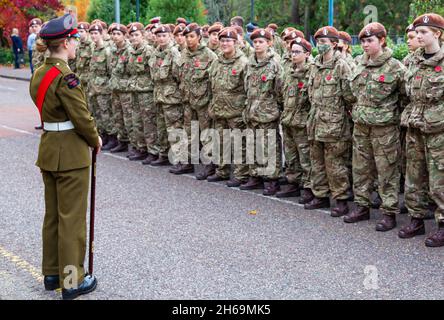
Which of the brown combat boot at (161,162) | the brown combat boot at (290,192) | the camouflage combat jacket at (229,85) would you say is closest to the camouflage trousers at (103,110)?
the brown combat boot at (161,162)

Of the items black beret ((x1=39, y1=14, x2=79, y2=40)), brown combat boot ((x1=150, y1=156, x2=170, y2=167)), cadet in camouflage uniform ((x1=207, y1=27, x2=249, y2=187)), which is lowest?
brown combat boot ((x1=150, y1=156, x2=170, y2=167))

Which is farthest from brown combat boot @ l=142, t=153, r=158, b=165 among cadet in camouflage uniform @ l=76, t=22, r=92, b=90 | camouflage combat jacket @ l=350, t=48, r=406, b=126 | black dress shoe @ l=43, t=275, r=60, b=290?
black dress shoe @ l=43, t=275, r=60, b=290

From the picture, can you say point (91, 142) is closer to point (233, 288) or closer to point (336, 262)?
point (233, 288)

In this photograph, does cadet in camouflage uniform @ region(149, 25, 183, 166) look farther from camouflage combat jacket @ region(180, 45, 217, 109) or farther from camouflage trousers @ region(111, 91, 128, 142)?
camouflage trousers @ region(111, 91, 128, 142)

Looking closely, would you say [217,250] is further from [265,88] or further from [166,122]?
[166,122]

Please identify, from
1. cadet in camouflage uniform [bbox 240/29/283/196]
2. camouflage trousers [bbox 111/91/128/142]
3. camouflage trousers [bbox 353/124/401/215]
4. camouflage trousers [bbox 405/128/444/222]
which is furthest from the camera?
camouflage trousers [bbox 111/91/128/142]

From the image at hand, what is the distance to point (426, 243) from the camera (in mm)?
6555

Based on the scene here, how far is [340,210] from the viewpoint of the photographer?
7703mm

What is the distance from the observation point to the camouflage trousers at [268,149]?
28.9 feet

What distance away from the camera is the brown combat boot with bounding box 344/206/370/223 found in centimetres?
741

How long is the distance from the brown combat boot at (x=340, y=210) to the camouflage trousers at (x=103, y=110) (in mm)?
5383

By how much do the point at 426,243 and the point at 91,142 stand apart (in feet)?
10.6
